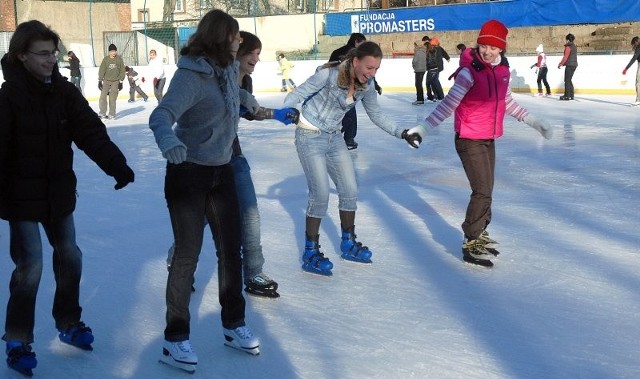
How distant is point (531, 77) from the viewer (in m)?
19.7

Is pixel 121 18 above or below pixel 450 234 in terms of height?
above

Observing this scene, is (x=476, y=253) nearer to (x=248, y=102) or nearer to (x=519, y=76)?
(x=248, y=102)

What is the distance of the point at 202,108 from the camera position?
3.28m

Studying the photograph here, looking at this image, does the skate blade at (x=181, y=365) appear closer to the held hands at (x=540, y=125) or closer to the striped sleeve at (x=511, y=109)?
the striped sleeve at (x=511, y=109)

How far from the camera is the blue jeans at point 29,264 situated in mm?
3350

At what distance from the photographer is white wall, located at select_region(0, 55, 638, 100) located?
59.6 feet

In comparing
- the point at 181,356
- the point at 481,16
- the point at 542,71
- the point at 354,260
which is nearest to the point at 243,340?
the point at 181,356

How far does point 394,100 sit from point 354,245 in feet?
44.3

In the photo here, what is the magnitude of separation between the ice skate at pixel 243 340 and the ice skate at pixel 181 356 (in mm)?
208

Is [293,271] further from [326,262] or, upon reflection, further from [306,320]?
[306,320]

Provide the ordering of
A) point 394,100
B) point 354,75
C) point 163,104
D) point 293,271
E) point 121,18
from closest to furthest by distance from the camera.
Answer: point 163,104 < point 354,75 < point 293,271 < point 394,100 < point 121,18

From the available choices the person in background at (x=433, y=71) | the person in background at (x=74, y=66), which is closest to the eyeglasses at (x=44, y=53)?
Answer: the person in background at (x=433, y=71)

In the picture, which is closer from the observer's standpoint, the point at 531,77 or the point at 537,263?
the point at 537,263

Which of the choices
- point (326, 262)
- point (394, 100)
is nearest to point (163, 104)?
point (326, 262)
